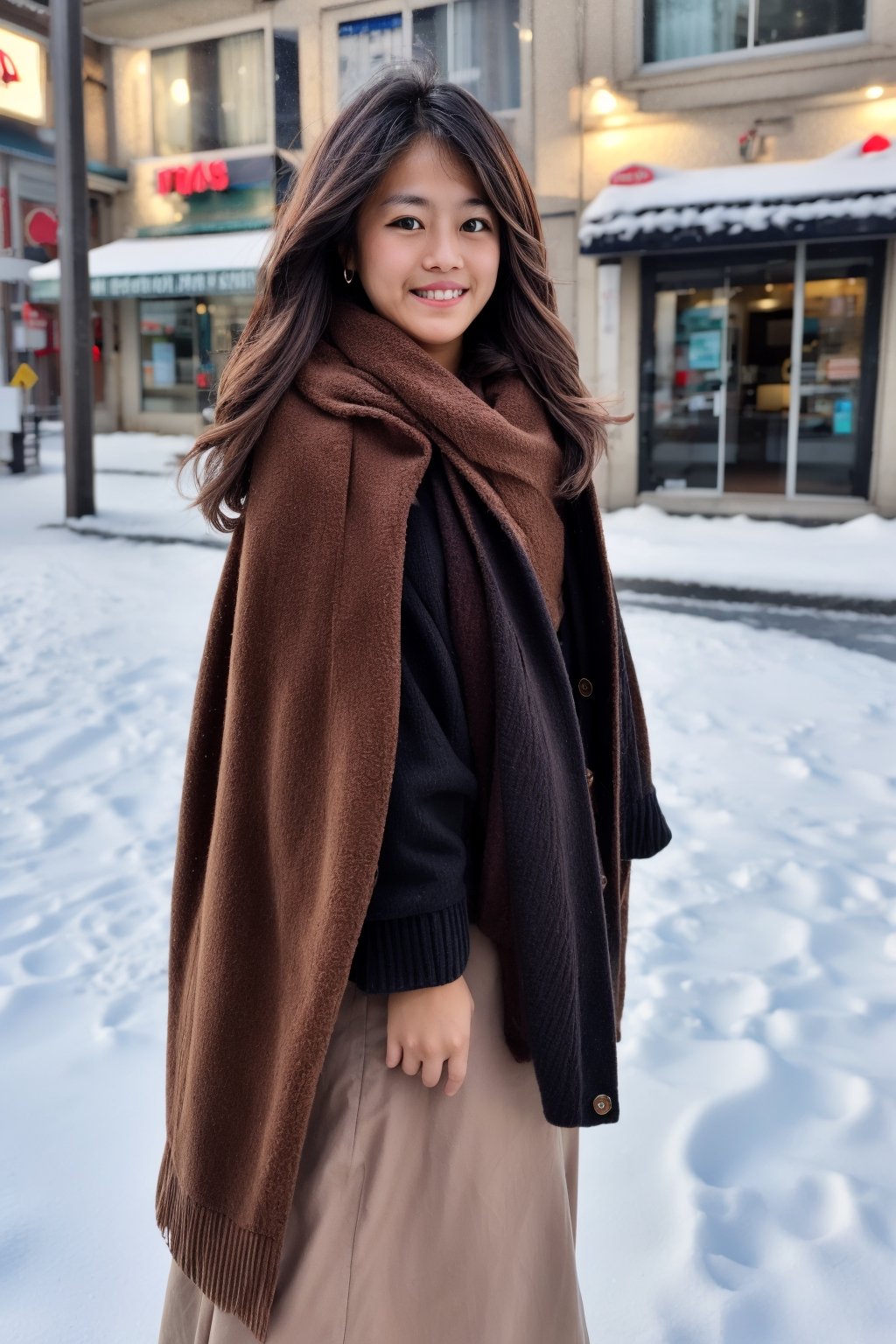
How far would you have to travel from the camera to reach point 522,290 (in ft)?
3.60

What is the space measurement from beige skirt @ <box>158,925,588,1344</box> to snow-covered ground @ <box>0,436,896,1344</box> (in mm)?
510

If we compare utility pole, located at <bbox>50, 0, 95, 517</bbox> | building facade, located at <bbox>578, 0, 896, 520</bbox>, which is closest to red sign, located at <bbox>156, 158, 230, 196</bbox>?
utility pole, located at <bbox>50, 0, 95, 517</bbox>

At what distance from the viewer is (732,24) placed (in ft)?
23.2

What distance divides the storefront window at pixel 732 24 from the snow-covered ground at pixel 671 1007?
4.57 metres

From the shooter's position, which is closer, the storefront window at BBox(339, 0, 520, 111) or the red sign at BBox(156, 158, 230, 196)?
the storefront window at BBox(339, 0, 520, 111)

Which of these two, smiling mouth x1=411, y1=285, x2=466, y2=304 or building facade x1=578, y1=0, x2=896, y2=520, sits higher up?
building facade x1=578, y1=0, x2=896, y2=520

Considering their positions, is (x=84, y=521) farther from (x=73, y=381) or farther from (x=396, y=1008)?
(x=396, y=1008)

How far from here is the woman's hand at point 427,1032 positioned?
2.91 feet

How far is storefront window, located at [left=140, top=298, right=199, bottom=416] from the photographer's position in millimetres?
6988

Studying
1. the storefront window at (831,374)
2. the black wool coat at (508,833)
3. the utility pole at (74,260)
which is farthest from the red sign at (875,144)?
the black wool coat at (508,833)

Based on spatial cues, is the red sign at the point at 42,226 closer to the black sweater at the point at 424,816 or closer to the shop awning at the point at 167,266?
the shop awning at the point at 167,266

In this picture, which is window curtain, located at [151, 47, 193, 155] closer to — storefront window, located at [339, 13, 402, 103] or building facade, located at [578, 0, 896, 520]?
storefront window, located at [339, 13, 402, 103]

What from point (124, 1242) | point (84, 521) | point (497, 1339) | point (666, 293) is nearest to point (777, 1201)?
point (497, 1339)

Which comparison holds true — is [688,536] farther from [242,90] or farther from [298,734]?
[298,734]
